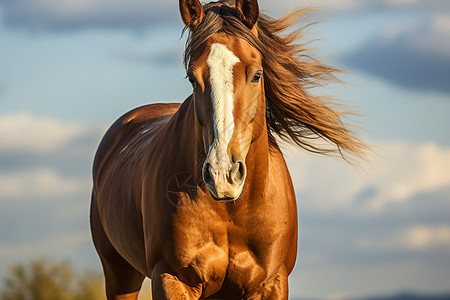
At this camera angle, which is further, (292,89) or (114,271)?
(114,271)

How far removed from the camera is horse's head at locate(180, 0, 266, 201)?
3.94m

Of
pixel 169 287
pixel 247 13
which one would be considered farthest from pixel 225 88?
pixel 169 287

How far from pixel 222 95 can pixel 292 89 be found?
4.02ft

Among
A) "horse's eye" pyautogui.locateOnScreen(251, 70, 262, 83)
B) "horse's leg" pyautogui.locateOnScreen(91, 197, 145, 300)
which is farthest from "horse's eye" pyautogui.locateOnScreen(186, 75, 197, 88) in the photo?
"horse's leg" pyautogui.locateOnScreen(91, 197, 145, 300)

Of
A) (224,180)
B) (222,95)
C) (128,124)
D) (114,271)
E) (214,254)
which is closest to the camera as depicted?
(224,180)

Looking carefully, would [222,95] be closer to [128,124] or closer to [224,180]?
[224,180]

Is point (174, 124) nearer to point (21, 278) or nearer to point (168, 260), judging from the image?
point (168, 260)

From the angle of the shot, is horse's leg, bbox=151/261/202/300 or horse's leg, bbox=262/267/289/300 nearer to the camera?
horse's leg, bbox=151/261/202/300

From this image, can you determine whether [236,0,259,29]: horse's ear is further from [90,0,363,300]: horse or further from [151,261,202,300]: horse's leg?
[151,261,202,300]: horse's leg

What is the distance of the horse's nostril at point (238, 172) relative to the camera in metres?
3.92

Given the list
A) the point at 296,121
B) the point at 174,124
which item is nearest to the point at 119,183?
the point at 174,124

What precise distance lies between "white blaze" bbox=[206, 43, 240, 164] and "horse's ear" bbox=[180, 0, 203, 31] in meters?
0.42

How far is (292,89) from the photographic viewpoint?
203 inches

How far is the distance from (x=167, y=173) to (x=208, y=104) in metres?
0.95
